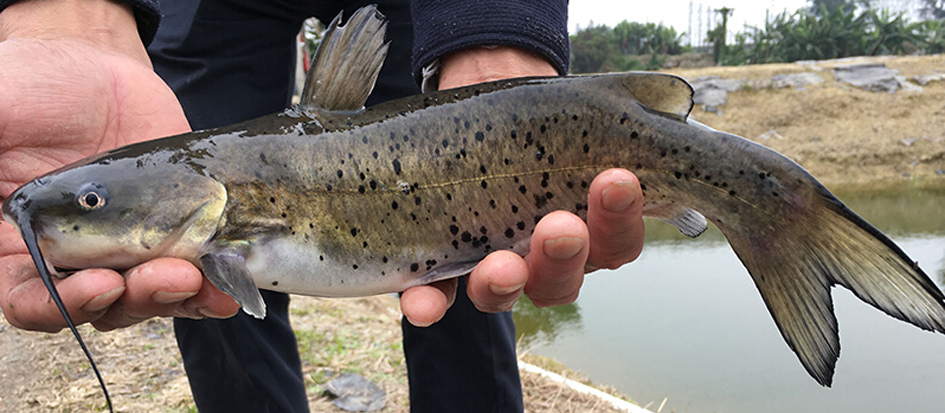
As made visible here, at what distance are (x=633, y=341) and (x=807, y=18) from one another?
76.7 feet

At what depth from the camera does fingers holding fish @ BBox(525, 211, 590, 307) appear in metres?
1.48

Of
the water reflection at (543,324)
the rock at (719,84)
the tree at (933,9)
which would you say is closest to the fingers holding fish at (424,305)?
the water reflection at (543,324)

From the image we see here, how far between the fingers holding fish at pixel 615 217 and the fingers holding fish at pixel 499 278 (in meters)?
0.21

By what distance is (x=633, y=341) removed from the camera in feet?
17.9

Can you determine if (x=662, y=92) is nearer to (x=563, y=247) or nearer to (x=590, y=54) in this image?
(x=563, y=247)

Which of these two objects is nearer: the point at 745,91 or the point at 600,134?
the point at 600,134

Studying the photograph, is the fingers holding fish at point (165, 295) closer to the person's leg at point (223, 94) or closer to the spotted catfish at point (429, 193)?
the spotted catfish at point (429, 193)

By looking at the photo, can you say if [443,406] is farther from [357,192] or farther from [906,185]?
[906,185]

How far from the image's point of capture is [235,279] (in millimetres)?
1460

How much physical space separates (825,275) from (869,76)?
17.3 metres

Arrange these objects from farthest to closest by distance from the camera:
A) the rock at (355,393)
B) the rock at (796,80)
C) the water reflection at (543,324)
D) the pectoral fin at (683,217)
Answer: the rock at (796,80)
the water reflection at (543,324)
the rock at (355,393)
the pectoral fin at (683,217)

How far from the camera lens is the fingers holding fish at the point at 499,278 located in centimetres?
152

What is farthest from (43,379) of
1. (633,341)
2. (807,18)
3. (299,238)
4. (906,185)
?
(807,18)

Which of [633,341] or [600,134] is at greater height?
[600,134]
